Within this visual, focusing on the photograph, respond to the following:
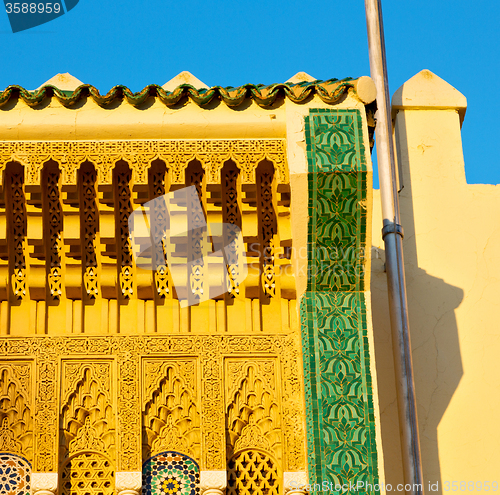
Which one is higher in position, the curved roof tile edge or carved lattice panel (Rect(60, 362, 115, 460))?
the curved roof tile edge

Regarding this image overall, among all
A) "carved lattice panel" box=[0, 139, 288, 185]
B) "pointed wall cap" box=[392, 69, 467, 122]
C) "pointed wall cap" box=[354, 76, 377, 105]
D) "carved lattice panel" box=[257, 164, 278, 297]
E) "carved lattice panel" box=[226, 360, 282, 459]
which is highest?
"pointed wall cap" box=[392, 69, 467, 122]

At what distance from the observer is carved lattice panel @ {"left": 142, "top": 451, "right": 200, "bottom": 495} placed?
354 centimetres

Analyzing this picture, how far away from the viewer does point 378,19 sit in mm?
4664

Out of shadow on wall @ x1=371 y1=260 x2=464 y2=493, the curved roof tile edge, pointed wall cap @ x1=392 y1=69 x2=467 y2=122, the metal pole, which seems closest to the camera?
the curved roof tile edge

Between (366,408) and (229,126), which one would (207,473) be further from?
(229,126)

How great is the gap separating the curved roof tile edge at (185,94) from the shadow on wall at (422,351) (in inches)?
40.5

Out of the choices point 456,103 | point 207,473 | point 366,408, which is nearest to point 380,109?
point 456,103

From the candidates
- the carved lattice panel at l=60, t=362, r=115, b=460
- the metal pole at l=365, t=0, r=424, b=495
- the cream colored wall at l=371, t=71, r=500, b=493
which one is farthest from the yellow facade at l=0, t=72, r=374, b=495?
the cream colored wall at l=371, t=71, r=500, b=493

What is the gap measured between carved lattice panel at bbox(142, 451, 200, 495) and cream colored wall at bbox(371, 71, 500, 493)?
3.09 feet

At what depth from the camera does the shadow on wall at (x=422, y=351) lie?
12.8 ft

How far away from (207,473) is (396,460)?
0.96 metres

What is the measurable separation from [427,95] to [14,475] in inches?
119

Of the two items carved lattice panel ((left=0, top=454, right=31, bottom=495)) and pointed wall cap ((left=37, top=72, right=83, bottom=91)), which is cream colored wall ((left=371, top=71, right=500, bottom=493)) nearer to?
carved lattice panel ((left=0, top=454, right=31, bottom=495))

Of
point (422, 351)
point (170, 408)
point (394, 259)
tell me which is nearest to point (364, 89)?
point (394, 259)
